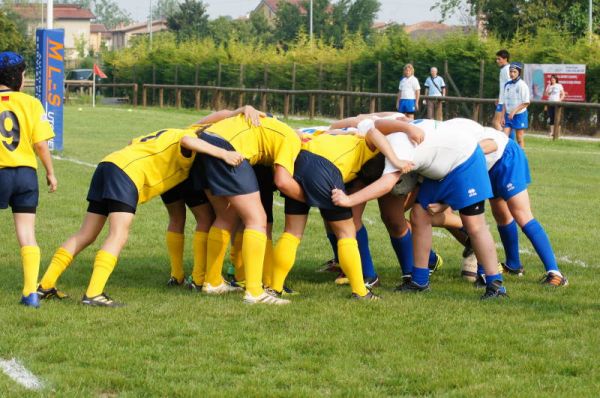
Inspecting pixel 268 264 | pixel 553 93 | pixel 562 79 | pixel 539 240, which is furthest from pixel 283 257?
pixel 562 79

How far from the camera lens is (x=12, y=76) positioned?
25.2ft

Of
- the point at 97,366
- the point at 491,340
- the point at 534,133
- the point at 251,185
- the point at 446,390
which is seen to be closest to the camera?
the point at 446,390

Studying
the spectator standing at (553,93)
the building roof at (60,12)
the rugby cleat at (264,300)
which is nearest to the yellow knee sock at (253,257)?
the rugby cleat at (264,300)

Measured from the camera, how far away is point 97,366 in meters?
6.05

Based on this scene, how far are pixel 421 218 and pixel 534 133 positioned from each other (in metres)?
24.5

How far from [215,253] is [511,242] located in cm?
265

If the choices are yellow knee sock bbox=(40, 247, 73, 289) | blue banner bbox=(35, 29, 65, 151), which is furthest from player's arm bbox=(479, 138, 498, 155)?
blue banner bbox=(35, 29, 65, 151)

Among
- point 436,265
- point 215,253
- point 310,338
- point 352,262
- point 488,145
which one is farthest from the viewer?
point 436,265

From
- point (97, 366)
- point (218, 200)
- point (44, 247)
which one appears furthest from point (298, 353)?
point (44, 247)

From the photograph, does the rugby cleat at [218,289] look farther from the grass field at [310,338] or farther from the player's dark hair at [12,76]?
the player's dark hair at [12,76]

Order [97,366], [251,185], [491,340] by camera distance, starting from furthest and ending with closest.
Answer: [251,185] < [491,340] < [97,366]

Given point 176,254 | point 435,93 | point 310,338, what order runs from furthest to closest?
point 435,93 < point 176,254 < point 310,338

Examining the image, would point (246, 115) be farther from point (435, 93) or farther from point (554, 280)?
point (435, 93)

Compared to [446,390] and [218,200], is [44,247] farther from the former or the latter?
[446,390]
